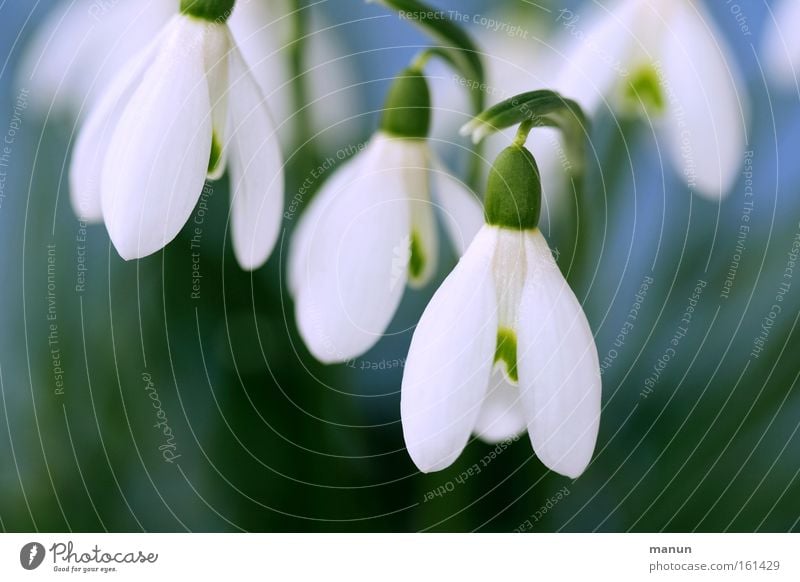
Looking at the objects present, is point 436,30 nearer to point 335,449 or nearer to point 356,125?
point 356,125

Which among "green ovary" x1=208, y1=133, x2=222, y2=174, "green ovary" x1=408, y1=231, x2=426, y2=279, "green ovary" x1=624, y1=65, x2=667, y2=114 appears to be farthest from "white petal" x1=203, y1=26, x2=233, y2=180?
"green ovary" x1=624, y1=65, x2=667, y2=114

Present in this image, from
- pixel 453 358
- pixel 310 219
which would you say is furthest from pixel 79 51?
pixel 453 358

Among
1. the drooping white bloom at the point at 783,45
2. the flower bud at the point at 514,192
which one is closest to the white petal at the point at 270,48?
the flower bud at the point at 514,192

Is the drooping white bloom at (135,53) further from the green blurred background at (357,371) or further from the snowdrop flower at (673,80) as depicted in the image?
the snowdrop flower at (673,80)

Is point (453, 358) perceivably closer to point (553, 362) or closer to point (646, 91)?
point (553, 362)
